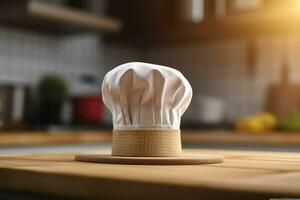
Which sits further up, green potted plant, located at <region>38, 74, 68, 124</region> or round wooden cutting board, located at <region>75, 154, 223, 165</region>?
green potted plant, located at <region>38, 74, 68, 124</region>

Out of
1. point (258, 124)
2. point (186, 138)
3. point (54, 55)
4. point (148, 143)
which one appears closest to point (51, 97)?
point (54, 55)

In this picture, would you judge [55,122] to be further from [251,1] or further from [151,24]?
[251,1]

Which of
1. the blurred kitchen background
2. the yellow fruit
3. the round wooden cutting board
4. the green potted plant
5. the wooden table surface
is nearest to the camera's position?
the wooden table surface

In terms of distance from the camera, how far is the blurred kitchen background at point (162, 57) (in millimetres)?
2842

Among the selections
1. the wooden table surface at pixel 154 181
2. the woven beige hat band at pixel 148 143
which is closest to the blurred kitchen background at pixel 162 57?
the woven beige hat band at pixel 148 143

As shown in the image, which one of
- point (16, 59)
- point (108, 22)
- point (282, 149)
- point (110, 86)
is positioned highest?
point (108, 22)

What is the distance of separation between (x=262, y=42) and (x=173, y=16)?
0.54 metres

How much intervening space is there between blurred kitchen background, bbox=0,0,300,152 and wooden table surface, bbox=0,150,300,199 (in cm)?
180

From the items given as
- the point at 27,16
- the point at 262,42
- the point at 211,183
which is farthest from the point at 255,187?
the point at 262,42

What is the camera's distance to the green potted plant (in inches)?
118

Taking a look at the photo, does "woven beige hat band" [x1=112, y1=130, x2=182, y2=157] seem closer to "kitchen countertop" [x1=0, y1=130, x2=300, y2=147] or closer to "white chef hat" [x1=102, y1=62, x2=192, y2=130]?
"white chef hat" [x1=102, y1=62, x2=192, y2=130]

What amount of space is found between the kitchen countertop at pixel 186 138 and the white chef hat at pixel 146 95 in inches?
51.8

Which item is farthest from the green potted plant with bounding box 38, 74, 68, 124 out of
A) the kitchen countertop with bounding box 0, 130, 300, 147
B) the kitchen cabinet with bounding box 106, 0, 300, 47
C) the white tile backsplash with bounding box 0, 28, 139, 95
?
the kitchen cabinet with bounding box 106, 0, 300, 47

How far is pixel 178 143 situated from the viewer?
3.31ft
